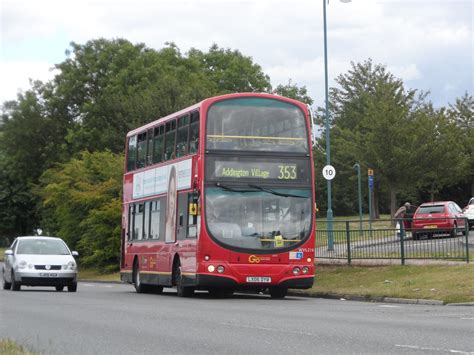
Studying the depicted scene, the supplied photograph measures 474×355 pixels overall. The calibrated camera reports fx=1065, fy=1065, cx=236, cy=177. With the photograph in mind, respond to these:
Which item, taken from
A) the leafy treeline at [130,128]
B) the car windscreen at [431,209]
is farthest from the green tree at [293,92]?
the car windscreen at [431,209]

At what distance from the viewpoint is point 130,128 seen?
221 ft

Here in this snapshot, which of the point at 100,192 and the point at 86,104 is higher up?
the point at 86,104

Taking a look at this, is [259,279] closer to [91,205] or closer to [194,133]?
[194,133]

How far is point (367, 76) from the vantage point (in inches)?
3415

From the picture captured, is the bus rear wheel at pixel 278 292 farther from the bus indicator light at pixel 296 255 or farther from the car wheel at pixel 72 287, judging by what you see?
the car wheel at pixel 72 287

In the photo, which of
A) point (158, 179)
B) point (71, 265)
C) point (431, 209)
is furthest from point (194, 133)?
point (431, 209)

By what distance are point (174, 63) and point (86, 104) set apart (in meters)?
13.2

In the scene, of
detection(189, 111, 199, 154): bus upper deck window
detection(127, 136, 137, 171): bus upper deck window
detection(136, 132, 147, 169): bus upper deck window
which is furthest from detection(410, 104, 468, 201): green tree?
detection(189, 111, 199, 154): bus upper deck window

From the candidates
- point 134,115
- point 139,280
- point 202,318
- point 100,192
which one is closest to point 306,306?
point 202,318

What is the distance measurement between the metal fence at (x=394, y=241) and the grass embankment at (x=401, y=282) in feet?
1.73

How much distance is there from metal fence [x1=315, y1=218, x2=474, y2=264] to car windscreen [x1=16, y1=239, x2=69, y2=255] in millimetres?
8118

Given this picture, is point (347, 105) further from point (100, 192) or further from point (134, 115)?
point (100, 192)

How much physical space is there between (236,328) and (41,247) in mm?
16681

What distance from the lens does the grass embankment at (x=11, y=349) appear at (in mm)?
11383
